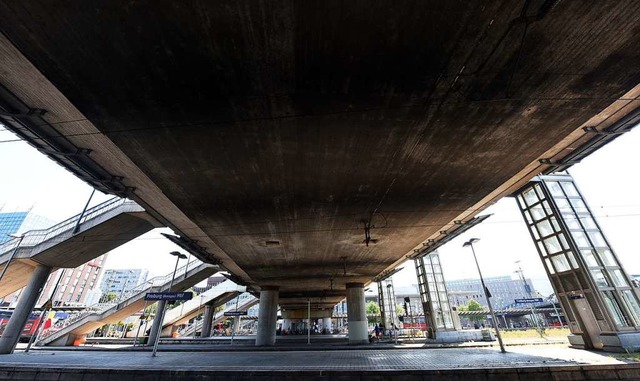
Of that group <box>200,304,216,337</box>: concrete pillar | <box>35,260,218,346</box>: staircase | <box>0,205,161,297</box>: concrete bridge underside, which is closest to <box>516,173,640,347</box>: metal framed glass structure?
<box>0,205,161,297</box>: concrete bridge underside

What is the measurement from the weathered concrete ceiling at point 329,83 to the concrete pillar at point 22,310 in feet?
55.4

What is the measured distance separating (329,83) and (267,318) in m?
30.0

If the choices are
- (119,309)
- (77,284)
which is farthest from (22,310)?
(77,284)

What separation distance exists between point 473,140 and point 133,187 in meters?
13.5

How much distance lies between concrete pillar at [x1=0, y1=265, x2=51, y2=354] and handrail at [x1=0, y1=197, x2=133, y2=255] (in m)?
2.20

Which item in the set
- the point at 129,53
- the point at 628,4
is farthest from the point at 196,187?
the point at 628,4

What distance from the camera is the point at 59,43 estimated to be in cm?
576

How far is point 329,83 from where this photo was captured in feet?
22.5

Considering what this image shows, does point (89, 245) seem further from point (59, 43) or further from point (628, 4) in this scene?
point (628, 4)

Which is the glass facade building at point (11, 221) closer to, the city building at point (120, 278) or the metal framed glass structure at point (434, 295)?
the city building at point (120, 278)

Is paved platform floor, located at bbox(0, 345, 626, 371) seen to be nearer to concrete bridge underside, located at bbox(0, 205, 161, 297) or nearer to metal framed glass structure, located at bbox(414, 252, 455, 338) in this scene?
concrete bridge underside, located at bbox(0, 205, 161, 297)

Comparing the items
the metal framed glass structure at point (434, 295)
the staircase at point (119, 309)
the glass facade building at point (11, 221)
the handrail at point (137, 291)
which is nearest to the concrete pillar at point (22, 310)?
the staircase at point (119, 309)

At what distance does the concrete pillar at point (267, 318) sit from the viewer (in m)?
29.9

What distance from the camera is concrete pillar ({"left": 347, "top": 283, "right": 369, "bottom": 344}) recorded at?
29.9 metres
